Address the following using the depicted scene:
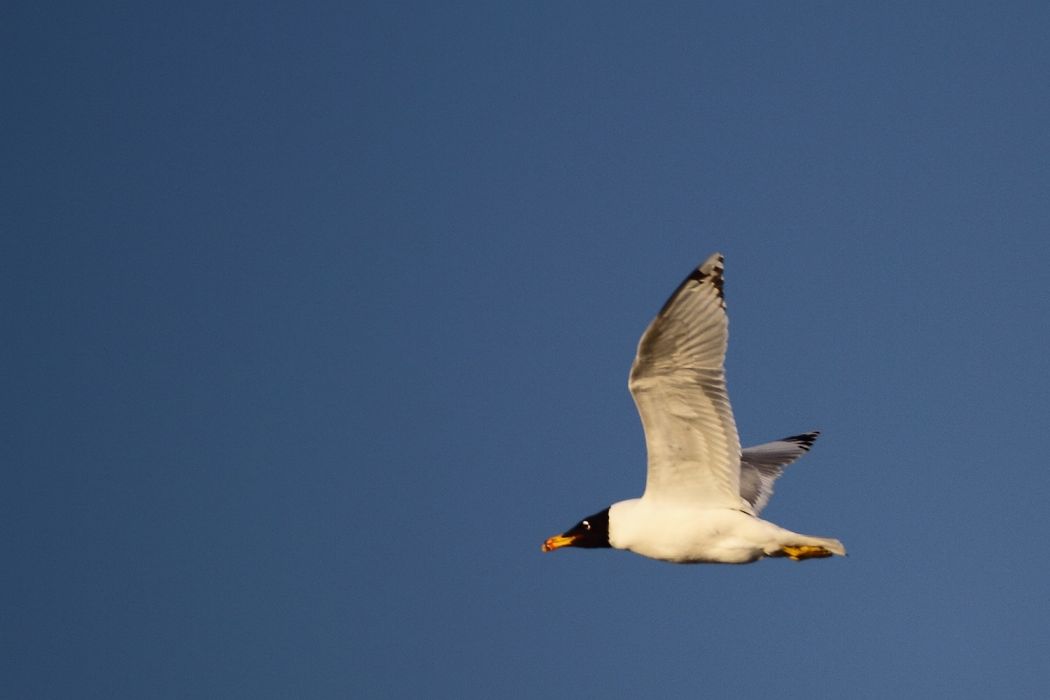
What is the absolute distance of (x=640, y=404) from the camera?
516 inches

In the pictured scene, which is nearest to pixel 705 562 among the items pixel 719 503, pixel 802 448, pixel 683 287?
pixel 719 503

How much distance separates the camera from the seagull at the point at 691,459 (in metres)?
12.7

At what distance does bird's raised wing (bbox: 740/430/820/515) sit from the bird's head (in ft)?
6.59

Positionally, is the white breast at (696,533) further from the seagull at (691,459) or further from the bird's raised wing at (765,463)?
the bird's raised wing at (765,463)

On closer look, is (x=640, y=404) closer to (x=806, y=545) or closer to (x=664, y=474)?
(x=664, y=474)

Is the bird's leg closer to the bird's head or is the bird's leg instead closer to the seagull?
the seagull

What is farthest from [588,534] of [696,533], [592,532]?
[696,533]

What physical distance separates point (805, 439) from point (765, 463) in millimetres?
1123

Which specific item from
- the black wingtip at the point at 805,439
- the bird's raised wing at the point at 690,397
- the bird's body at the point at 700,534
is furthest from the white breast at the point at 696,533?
the black wingtip at the point at 805,439

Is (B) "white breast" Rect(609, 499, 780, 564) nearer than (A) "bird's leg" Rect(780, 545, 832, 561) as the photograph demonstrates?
No

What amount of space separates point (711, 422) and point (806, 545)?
1.27m

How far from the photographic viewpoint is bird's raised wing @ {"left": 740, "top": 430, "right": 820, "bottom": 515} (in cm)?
1617

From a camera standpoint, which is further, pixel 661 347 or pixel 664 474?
pixel 664 474

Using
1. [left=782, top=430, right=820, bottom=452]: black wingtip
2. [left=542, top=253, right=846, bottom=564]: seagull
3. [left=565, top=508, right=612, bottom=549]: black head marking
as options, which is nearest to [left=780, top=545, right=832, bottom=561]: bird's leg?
[left=542, top=253, right=846, bottom=564]: seagull
